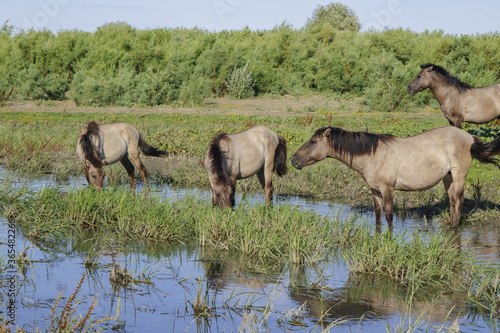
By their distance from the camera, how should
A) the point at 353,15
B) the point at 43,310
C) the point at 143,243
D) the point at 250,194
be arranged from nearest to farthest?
1. the point at 43,310
2. the point at 143,243
3. the point at 250,194
4. the point at 353,15

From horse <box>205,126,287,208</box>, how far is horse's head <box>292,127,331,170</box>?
3.11 ft

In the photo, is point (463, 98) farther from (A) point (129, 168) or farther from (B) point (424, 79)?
(A) point (129, 168)

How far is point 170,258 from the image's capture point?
7395 millimetres

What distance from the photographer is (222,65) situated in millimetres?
39219

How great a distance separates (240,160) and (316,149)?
4.16 ft

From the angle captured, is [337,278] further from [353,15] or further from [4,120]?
[353,15]

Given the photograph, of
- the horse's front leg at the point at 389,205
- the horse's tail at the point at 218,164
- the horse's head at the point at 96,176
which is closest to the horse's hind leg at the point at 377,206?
the horse's front leg at the point at 389,205

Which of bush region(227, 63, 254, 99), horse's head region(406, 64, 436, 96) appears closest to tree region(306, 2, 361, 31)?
bush region(227, 63, 254, 99)

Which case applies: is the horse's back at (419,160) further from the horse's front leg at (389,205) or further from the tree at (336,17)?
the tree at (336,17)

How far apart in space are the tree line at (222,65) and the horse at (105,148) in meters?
17.5

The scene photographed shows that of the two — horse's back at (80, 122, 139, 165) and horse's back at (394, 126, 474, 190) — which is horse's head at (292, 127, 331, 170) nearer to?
horse's back at (394, 126, 474, 190)

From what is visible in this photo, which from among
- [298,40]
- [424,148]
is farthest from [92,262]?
[298,40]

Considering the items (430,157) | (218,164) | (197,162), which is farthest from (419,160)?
(197,162)

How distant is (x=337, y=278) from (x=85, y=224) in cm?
397
